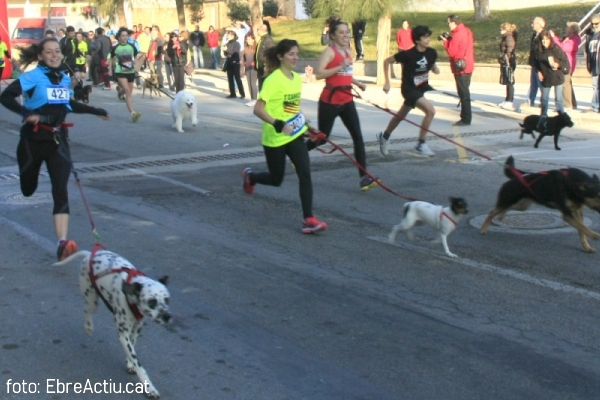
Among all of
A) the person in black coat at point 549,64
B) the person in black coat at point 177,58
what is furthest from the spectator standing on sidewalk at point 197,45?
the person in black coat at point 549,64

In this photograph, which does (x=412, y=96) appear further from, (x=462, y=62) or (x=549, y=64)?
(x=549, y=64)

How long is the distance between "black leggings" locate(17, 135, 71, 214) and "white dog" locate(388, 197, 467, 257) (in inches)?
114

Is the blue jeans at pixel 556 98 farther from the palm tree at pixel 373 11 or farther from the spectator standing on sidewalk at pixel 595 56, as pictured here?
the palm tree at pixel 373 11

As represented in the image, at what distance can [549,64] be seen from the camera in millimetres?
15828

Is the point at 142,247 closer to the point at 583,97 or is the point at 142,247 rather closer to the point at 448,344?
the point at 448,344

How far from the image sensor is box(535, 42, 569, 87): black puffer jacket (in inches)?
622

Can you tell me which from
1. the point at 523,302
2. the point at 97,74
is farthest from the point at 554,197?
the point at 97,74

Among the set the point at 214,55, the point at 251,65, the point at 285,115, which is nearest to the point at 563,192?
the point at 285,115

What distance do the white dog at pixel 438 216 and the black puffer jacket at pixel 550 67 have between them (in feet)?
30.4

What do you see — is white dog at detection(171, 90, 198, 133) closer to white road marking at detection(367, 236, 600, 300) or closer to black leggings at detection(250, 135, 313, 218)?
black leggings at detection(250, 135, 313, 218)

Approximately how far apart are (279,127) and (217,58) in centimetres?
3163

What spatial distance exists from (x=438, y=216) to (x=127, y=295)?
3.50 meters

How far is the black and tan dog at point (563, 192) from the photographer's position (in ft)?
23.5

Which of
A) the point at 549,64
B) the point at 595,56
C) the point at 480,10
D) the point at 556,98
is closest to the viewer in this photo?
the point at 549,64
